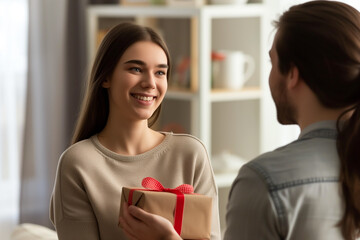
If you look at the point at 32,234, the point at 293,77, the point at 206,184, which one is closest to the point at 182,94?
the point at 32,234

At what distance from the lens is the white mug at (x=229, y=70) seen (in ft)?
11.5

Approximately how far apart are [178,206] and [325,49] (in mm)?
496

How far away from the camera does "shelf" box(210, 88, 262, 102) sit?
3.48 meters

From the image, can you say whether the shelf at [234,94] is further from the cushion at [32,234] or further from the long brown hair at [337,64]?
the long brown hair at [337,64]

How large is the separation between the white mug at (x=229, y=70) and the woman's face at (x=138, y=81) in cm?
187

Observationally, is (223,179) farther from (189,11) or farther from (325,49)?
(325,49)

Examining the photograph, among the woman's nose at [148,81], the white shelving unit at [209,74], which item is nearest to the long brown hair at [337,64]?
the woman's nose at [148,81]

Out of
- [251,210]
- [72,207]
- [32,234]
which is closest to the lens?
[251,210]

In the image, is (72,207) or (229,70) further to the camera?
(229,70)

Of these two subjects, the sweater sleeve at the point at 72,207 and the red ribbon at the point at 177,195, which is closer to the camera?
the red ribbon at the point at 177,195

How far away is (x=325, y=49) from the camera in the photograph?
3.84 ft

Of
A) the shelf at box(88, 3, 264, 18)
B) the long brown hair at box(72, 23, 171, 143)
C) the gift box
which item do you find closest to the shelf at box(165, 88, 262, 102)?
the shelf at box(88, 3, 264, 18)

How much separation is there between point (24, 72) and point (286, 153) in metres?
3.11

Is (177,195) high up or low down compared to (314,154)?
down
